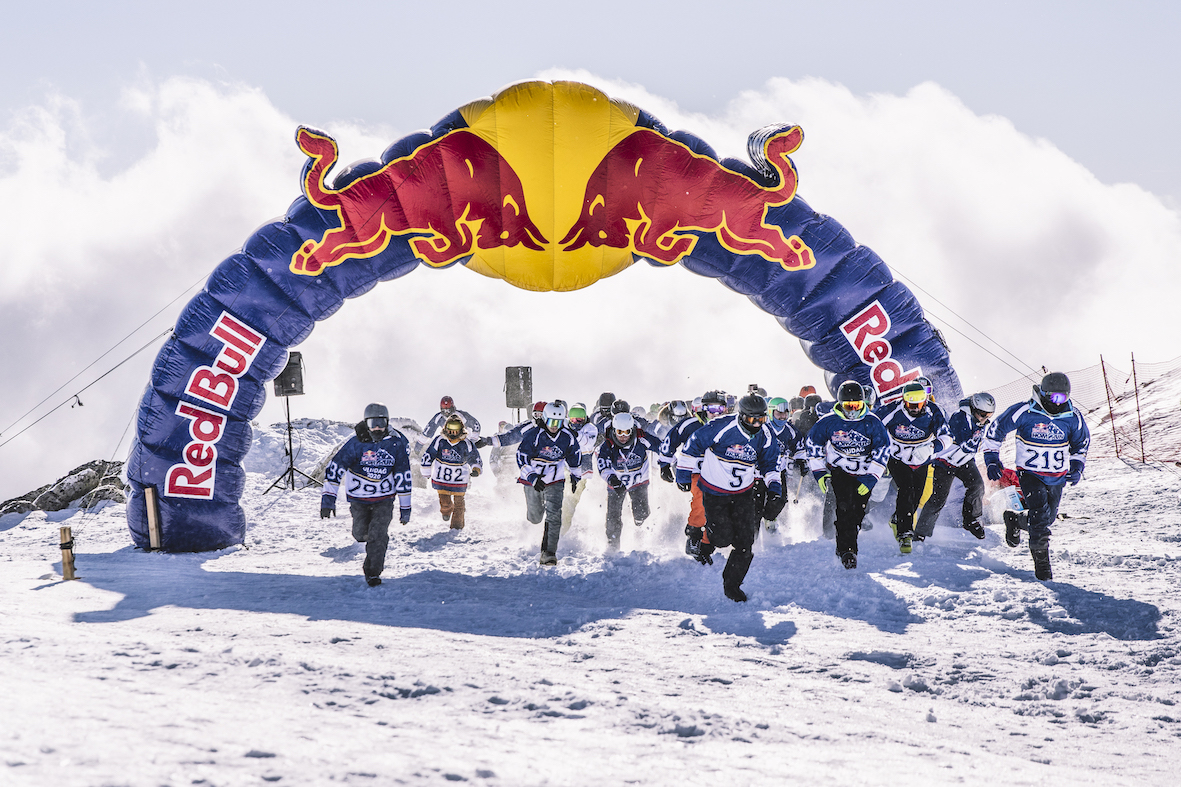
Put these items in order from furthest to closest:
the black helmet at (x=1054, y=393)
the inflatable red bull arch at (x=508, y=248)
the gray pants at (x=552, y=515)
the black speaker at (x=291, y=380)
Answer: the black speaker at (x=291, y=380) < the inflatable red bull arch at (x=508, y=248) < the gray pants at (x=552, y=515) < the black helmet at (x=1054, y=393)

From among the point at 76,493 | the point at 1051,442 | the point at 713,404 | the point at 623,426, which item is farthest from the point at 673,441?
the point at 76,493

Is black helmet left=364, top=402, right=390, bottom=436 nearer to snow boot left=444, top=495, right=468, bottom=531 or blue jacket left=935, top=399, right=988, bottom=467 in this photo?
snow boot left=444, top=495, right=468, bottom=531

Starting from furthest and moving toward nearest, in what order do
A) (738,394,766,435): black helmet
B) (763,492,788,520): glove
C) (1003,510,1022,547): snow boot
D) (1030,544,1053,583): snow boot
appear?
(1003,510,1022,547): snow boot → (763,492,788,520): glove → (1030,544,1053,583): snow boot → (738,394,766,435): black helmet

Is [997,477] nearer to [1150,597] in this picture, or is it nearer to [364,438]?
[1150,597]

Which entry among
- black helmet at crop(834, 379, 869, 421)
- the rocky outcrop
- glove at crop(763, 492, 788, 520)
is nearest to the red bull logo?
black helmet at crop(834, 379, 869, 421)

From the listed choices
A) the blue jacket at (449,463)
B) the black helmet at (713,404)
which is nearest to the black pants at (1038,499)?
the black helmet at (713,404)

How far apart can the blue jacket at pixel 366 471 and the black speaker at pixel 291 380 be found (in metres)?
6.80

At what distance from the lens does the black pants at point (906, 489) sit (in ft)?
28.3

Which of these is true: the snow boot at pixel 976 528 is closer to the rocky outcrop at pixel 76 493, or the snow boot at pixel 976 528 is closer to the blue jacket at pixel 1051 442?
the blue jacket at pixel 1051 442

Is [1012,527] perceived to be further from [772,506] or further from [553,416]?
[553,416]

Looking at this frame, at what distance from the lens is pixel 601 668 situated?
16.3ft

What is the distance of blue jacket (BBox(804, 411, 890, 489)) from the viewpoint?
7.85m

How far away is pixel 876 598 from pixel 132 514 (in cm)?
845

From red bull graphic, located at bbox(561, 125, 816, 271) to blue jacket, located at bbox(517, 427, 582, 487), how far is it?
8.84 feet
